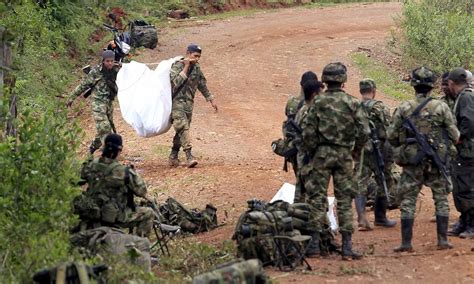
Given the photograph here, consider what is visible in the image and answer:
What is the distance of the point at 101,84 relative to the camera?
15.2m

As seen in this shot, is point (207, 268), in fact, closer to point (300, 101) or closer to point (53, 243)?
point (53, 243)

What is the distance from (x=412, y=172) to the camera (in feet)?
32.3

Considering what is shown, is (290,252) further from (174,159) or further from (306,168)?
(174,159)

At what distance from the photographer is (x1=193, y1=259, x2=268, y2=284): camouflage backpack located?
7.09 m

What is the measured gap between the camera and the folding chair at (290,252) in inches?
356

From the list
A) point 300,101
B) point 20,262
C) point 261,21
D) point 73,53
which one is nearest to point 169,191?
point 300,101

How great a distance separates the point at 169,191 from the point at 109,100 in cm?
229

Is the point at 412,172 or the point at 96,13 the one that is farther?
the point at 96,13

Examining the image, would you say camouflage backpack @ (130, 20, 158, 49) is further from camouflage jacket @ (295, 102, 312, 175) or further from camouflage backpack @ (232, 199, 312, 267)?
camouflage backpack @ (232, 199, 312, 267)

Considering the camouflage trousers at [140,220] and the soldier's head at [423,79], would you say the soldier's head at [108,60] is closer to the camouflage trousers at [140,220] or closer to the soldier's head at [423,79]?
the camouflage trousers at [140,220]

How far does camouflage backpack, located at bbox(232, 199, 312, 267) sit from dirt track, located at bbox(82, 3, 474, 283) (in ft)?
0.88

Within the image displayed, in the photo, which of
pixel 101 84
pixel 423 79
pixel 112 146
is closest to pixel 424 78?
pixel 423 79

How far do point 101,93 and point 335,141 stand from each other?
21.4 feet

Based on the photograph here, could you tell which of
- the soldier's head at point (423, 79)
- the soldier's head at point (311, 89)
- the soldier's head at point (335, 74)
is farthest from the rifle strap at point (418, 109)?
the soldier's head at point (311, 89)
